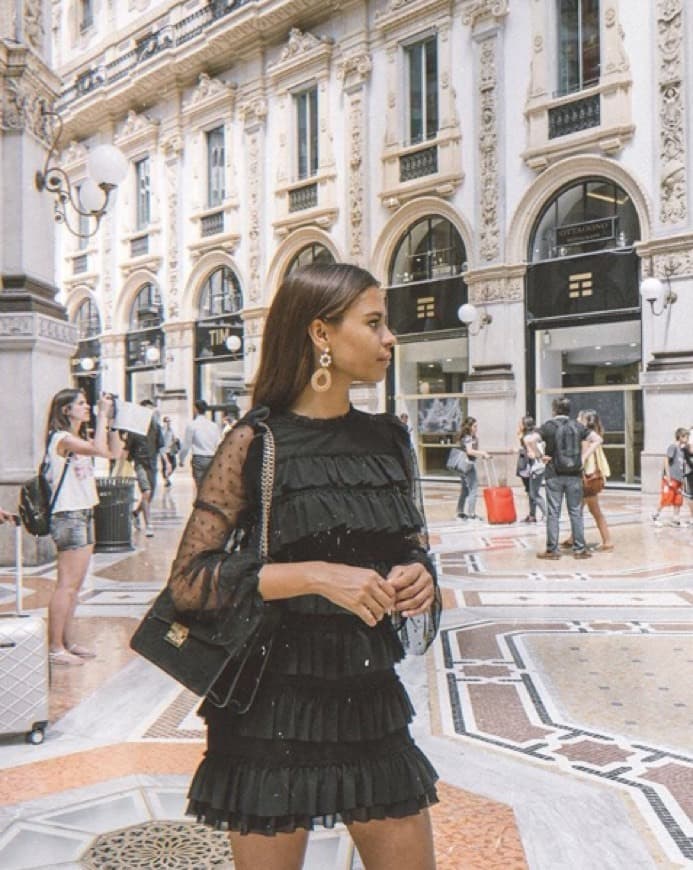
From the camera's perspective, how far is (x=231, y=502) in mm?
1630

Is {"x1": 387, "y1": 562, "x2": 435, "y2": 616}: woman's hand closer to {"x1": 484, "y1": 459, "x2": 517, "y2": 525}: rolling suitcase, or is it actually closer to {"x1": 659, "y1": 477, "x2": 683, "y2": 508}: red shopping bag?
{"x1": 484, "y1": 459, "x2": 517, "y2": 525}: rolling suitcase

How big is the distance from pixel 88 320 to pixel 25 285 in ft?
72.4

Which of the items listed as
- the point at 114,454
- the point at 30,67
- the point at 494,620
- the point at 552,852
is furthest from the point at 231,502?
the point at 30,67

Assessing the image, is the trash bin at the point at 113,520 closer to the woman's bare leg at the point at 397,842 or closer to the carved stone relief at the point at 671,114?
the woman's bare leg at the point at 397,842

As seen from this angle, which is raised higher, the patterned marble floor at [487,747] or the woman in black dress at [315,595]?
the woman in black dress at [315,595]

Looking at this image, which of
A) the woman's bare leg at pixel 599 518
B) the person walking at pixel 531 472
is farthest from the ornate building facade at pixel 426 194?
the woman's bare leg at pixel 599 518

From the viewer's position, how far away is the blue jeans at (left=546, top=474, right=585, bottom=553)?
28.7 ft

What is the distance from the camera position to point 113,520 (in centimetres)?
955

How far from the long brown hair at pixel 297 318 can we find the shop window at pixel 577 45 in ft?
55.1

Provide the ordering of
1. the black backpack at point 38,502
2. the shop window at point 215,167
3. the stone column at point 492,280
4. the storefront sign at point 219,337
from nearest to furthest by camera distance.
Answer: the black backpack at point 38,502
the stone column at point 492,280
the storefront sign at point 219,337
the shop window at point 215,167

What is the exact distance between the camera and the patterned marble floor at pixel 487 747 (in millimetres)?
2605

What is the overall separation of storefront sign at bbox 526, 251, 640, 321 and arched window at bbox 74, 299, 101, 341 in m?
16.7

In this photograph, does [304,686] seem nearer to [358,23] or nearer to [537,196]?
[537,196]

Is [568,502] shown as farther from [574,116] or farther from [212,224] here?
[212,224]
